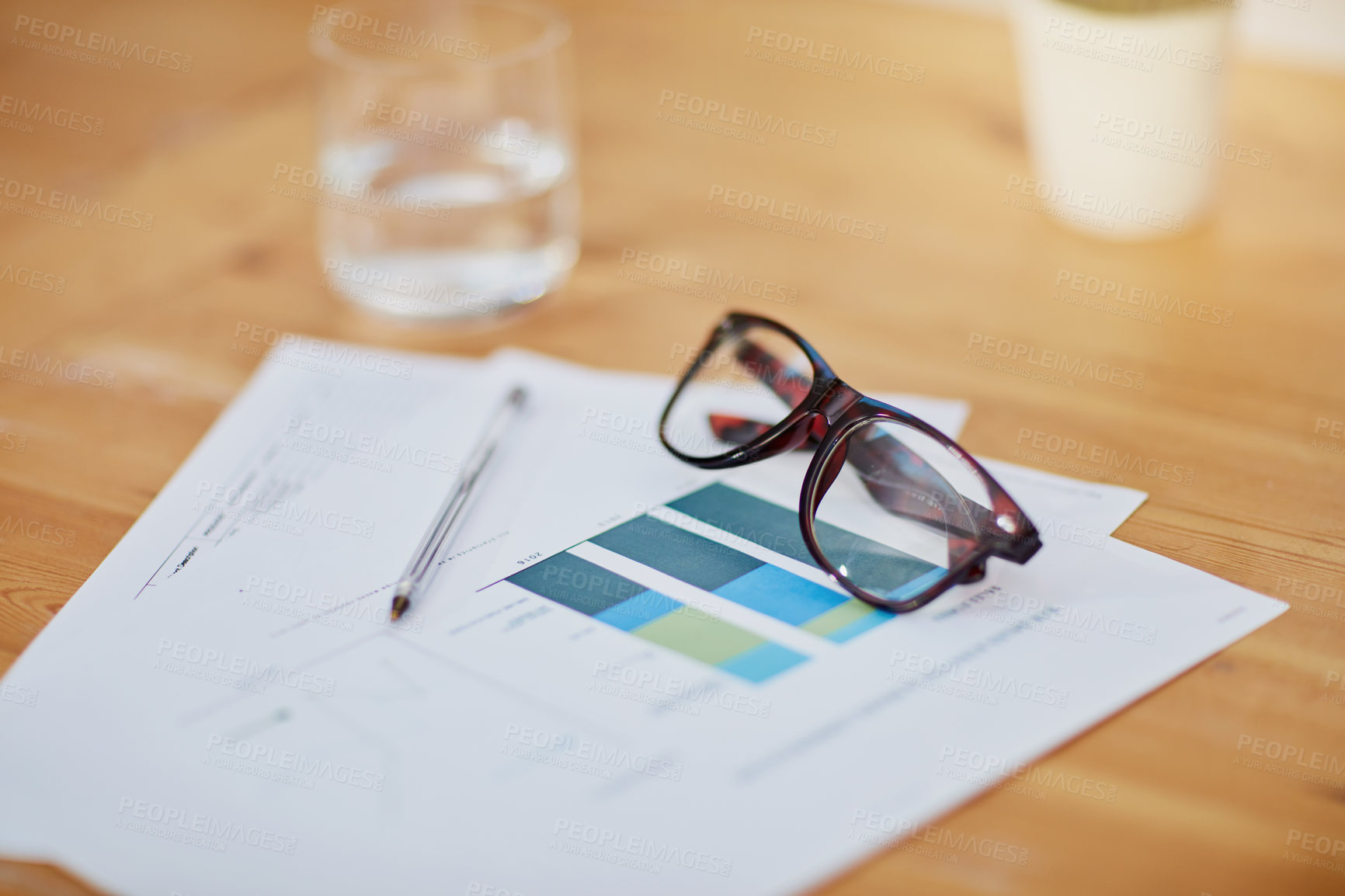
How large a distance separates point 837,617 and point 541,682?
14cm

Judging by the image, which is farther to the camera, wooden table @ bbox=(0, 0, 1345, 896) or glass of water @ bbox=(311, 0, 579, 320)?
glass of water @ bbox=(311, 0, 579, 320)

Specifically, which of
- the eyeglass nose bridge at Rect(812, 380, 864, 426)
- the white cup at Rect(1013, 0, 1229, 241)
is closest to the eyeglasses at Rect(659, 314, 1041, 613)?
the eyeglass nose bridge at Rect(812, 380, 864, 426)

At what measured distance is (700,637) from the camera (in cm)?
51

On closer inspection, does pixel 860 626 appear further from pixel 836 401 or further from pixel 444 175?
pixel 444 175

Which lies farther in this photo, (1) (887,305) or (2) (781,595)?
(1) (887,305)

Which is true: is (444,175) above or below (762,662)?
above

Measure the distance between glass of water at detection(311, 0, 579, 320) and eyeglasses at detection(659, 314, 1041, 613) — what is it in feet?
0.75

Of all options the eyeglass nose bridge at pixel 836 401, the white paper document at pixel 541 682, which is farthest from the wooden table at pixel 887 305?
the eyeglass nose bridge at pixel 836 401

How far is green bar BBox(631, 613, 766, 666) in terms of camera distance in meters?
0.50

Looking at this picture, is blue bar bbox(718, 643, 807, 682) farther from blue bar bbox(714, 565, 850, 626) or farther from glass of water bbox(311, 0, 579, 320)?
glass of water bbox(311, 0, 579, 320)

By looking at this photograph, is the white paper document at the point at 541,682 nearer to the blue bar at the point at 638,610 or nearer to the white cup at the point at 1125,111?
the blue bar at the point at 638,610

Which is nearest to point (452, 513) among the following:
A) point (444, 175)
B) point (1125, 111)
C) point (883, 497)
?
point (883, 497)

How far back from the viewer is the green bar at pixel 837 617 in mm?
517

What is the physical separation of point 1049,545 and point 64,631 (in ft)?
1.59
